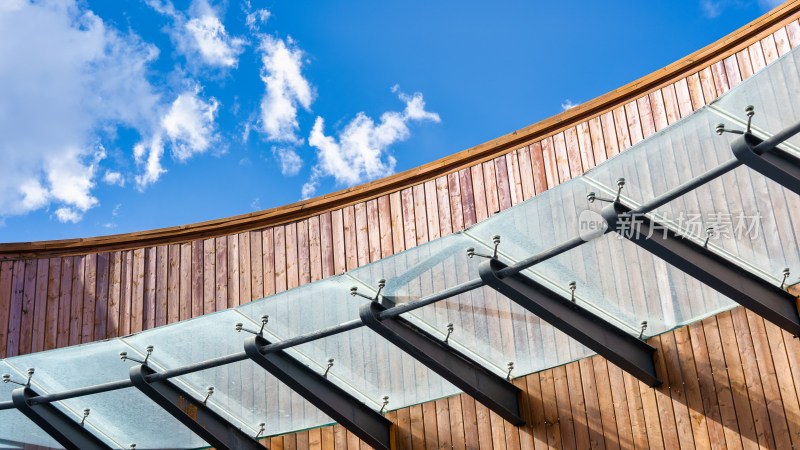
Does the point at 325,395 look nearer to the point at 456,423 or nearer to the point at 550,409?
the point at 456,423

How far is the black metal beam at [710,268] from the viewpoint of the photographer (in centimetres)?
483

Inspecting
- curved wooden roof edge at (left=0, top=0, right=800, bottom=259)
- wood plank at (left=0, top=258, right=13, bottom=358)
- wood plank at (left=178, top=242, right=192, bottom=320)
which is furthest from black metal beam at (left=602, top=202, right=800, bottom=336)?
wood plank at (left=0, top=258, right=13, bottom=358)

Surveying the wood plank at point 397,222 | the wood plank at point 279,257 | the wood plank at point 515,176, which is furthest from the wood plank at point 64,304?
the wood plank at point 515,176

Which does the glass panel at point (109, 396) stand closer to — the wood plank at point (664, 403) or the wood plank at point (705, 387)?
the wood plank at point (664, 403)

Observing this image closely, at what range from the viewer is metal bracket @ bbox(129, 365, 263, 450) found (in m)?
6.39

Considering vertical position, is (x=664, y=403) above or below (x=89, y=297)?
below

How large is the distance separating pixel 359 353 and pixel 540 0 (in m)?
8.39

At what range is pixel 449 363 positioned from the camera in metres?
6.13

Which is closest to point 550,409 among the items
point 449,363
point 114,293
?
point 449,363

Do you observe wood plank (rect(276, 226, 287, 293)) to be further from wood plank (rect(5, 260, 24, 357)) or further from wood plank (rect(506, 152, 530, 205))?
wood plank (rect(5, 260, 24, 357))

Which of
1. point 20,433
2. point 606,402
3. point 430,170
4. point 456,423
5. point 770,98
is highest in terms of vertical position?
point 430,170

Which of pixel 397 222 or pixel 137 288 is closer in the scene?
pixel 397 222

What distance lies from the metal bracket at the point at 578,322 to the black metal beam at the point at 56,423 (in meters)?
3.83

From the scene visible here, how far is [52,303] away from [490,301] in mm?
5146
